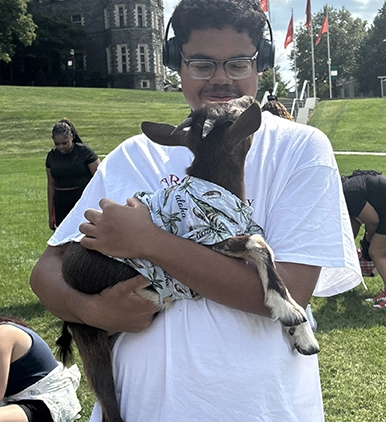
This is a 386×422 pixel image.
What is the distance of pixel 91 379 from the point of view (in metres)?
2.12

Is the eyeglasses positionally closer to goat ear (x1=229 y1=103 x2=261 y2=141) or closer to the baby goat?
the baby goat

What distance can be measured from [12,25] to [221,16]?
5378 cm

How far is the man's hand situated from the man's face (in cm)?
71

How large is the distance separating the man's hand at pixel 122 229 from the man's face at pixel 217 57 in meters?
0.71

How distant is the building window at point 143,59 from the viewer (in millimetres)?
61741

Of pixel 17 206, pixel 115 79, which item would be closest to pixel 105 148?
pixel 17 206

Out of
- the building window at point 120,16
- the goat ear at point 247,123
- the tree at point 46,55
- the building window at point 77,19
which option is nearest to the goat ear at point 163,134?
the goat ear at point 247,123

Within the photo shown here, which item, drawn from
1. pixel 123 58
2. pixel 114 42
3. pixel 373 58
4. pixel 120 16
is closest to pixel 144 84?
pixel 123 58

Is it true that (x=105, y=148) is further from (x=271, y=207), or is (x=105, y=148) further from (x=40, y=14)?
(x=40, y=14)

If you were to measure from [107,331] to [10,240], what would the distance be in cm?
928

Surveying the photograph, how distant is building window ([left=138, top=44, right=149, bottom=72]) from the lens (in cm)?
6174

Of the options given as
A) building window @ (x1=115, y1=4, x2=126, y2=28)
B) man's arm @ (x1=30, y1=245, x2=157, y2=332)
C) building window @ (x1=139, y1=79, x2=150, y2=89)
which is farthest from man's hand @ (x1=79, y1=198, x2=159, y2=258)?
building window @ (x1=115, y1=4, x2=126, y2=28)

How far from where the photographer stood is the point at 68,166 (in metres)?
8.22

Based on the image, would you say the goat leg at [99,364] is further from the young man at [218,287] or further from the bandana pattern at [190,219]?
the bandana pattern at [190,219]
